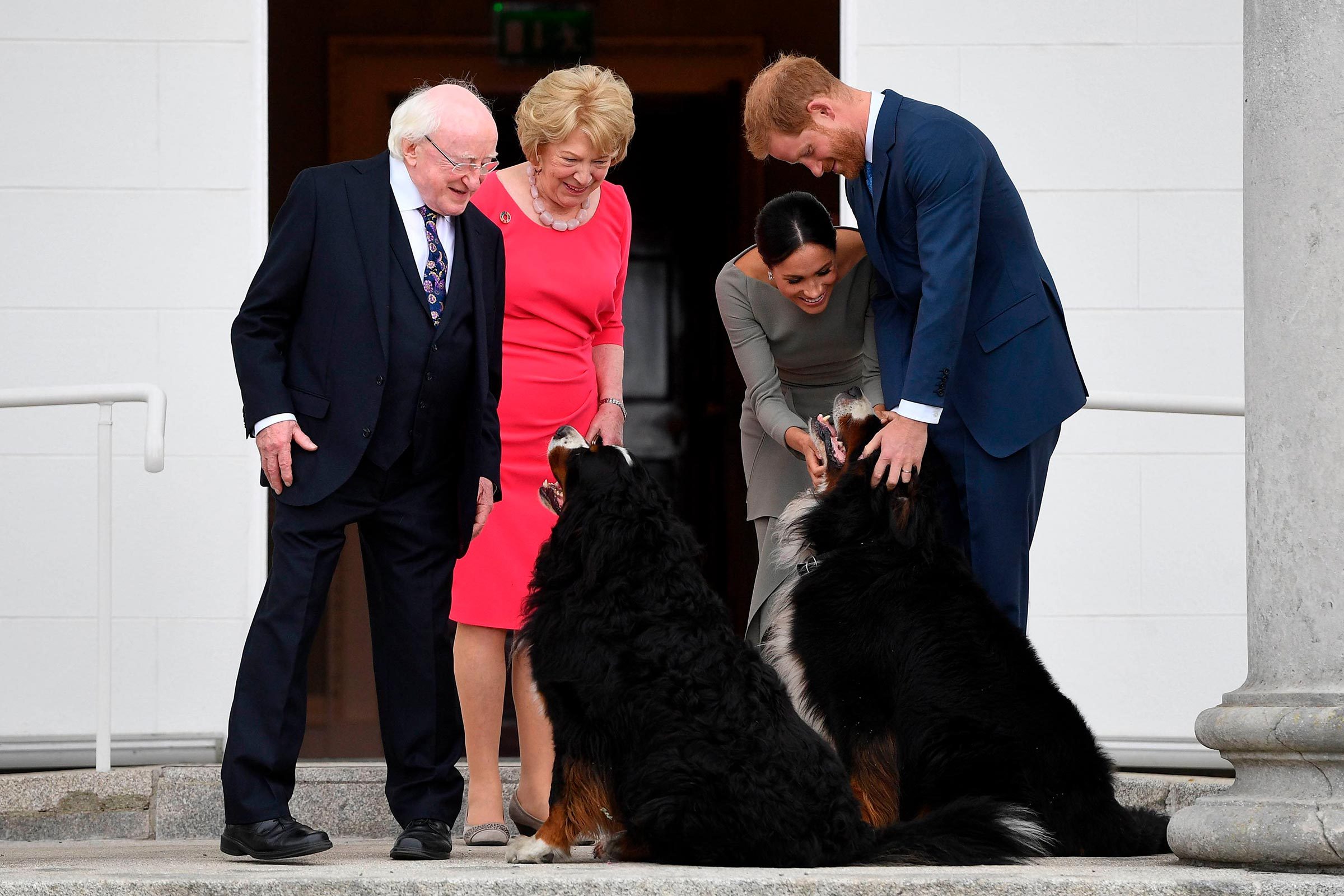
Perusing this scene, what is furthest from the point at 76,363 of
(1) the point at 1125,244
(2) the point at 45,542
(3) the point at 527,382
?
(1) the point at 1125,244

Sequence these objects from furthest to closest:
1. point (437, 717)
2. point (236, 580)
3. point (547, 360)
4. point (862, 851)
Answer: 1. point (236, 580)
2. point (547, 360)
3. point (437, 717)
4. point (862, 851)

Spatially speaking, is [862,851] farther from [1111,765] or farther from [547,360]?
[547,360]

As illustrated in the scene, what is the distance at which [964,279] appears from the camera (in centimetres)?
311

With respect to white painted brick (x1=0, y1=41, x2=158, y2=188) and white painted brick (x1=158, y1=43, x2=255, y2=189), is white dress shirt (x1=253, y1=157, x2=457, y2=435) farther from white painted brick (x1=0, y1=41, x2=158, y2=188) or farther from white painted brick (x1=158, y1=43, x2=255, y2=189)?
white painted brick (x1=0, y1=41, x2=158, y2=188)

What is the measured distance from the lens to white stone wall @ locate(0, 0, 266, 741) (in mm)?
4531

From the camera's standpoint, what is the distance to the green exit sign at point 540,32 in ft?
19.5

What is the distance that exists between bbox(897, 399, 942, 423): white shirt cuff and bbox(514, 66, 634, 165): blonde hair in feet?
3.01

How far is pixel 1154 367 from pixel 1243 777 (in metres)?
2.32

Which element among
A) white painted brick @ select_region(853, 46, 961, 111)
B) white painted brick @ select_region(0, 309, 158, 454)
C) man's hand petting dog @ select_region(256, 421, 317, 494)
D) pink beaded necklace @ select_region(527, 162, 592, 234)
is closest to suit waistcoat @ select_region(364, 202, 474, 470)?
man's hand petting dog @ select_region(256, 421, 317, 494)

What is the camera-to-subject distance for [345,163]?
120 inches

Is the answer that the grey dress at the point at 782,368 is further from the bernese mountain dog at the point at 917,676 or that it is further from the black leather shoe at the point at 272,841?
the black leather shoe at the point at 272,841

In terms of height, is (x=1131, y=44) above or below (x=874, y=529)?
above

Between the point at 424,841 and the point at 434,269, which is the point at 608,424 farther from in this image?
the point at 424,841

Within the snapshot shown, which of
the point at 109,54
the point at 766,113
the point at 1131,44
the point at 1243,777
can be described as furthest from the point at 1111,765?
the point at 109,54
